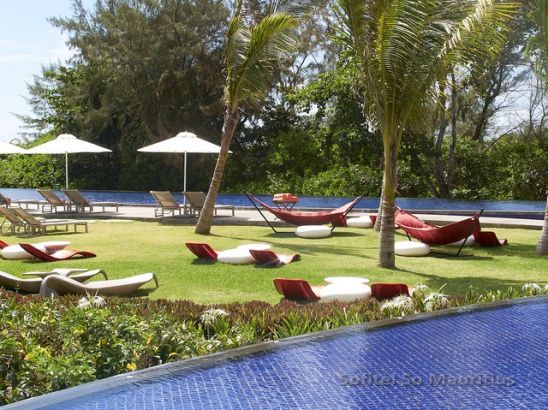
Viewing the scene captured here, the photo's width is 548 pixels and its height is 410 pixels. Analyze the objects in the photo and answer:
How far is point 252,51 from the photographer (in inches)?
487

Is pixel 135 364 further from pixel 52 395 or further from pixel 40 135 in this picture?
pixel 40 135

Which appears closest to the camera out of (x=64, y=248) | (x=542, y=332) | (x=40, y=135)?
(x=542, y=332)

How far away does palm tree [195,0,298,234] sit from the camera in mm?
12180

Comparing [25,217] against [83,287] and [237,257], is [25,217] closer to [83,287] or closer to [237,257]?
[237,257]

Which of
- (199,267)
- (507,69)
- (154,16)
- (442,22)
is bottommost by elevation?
(199,267)

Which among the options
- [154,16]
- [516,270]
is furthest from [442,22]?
[154,16]

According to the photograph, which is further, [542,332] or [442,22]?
[442,22]

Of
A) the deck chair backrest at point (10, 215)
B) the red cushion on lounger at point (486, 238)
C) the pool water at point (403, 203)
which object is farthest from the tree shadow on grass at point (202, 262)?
the pool water at point (403, 203)

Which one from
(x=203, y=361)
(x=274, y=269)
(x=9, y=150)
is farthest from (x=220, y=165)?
(x=203, y=361)

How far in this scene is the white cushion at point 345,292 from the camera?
6.34m

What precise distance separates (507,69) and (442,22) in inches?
737

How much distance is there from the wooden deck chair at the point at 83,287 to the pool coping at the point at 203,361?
2911 mm

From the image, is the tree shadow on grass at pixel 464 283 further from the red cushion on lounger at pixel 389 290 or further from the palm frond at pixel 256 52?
the palm frond at pixel 256 52

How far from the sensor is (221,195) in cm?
2697
